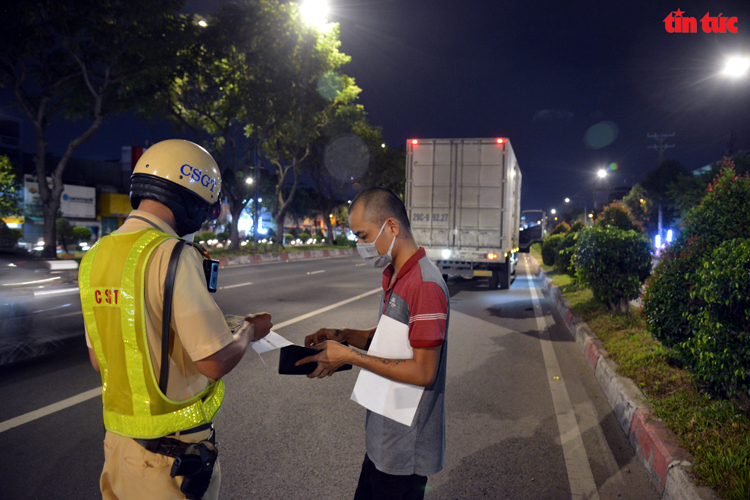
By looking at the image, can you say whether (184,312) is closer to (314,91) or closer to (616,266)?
Answer: (616,266)

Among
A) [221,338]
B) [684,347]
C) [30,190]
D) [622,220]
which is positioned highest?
[30,190]

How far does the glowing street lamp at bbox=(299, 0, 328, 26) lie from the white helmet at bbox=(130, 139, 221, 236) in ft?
71.8

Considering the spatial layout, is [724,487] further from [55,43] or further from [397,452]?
[55,43]

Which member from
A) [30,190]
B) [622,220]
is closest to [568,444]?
[622,220]

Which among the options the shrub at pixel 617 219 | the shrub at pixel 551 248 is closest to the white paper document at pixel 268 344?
the shrub at pixel 617 219

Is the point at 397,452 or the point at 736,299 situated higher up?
the point at 736,299

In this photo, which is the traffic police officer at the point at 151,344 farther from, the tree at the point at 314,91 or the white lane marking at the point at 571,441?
the tree at the point at 314,91

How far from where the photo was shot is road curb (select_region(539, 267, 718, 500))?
2.91 m

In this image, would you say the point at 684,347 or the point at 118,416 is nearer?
the point at 118,416

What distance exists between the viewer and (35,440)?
12.3 feet

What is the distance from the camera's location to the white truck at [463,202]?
12781 millimetres

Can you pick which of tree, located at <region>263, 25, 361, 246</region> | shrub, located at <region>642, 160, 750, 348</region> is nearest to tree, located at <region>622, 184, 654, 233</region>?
tree, located at <region>263, 25, 361, 246</region>

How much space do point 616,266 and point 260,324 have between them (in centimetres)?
779

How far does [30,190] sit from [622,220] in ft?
140
